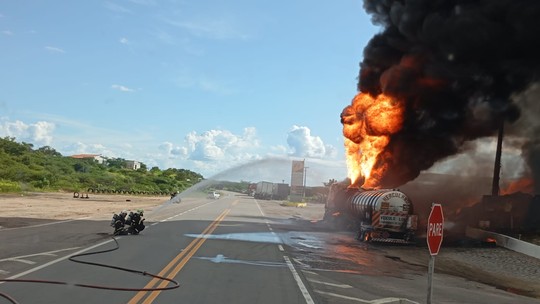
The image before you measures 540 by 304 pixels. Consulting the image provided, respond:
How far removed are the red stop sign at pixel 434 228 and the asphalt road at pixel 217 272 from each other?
6.94 ft

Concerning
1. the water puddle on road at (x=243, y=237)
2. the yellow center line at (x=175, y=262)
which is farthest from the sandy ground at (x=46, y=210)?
the yellow center line at (x=175, y=262)

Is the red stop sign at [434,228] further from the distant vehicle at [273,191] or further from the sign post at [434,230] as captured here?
the distant vehicle at [273,191]

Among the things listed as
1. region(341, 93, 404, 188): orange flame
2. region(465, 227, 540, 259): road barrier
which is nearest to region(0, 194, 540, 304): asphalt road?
region(465, 227, 540, 259): road barrier

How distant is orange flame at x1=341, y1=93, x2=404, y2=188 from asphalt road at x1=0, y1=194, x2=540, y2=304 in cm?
1086

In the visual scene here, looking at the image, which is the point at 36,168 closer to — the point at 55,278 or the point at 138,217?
the point at 138,217

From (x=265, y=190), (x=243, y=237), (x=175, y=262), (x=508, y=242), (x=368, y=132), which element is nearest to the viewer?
(x=175, y=262)

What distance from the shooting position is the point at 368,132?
1180 inches

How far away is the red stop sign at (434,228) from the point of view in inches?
301

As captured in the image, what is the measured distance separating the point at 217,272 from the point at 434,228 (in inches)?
220

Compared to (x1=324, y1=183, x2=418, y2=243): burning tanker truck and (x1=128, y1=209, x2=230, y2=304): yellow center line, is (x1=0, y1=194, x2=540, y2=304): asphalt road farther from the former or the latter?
(x1=324, y1=183, x2=418, y2=243): burning tanker truck

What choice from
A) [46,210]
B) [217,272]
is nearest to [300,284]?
[217,272]

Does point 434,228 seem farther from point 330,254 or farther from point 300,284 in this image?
point 330,254

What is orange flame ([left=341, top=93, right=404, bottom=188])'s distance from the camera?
2922 cm

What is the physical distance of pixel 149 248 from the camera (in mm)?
15906
